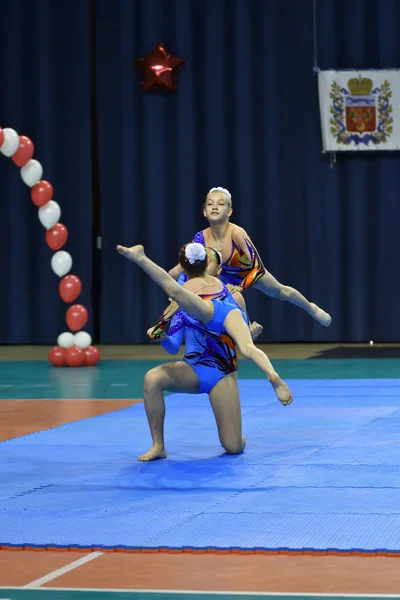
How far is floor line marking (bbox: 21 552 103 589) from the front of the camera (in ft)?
11.7

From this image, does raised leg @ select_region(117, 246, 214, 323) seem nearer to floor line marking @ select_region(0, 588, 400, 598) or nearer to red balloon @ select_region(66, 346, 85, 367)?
floor line marking @ select_region(0, 588, 400, 598)

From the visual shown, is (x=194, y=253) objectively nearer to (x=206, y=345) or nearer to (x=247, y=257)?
(x=206, y=345)

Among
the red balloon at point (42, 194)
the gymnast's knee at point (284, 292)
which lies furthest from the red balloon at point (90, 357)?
the gymnast's knee at point (284, 292)

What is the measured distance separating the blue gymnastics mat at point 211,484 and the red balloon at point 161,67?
587cm

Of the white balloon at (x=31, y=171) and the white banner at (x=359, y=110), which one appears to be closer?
the white balloon at (x=31, y=171)

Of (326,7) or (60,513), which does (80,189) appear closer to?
(326,7)

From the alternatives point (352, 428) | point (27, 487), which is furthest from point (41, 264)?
point (27, 487)

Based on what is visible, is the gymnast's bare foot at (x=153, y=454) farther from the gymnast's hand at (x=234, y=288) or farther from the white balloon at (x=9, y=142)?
the white balloon at (x=9, y=142)

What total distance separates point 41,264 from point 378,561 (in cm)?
970

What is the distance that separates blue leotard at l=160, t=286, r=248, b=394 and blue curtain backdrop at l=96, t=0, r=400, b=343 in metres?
6.84

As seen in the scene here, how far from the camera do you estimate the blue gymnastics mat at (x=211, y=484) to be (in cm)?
407

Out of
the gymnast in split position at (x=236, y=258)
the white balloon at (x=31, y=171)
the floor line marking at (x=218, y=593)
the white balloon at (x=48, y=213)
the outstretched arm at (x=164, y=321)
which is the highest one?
the white balloon at (x=31, y=171)

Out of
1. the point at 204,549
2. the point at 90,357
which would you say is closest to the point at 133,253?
the point at 204,549

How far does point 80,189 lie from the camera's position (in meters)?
12.9
